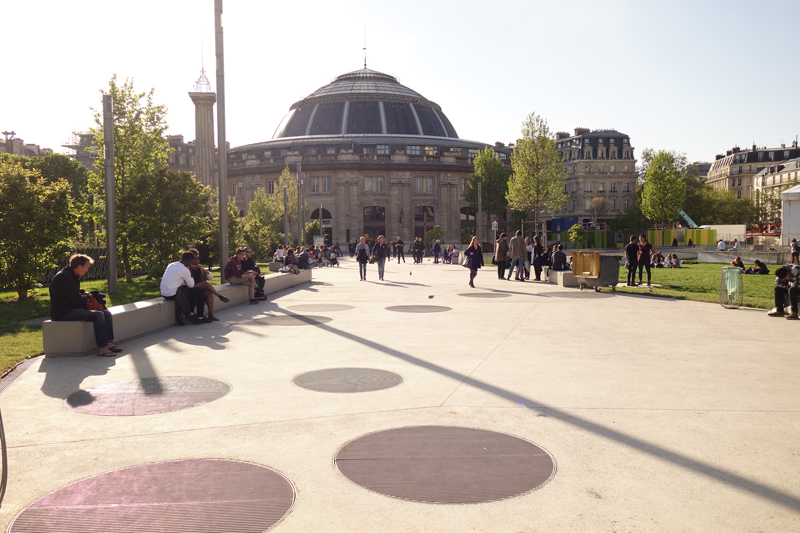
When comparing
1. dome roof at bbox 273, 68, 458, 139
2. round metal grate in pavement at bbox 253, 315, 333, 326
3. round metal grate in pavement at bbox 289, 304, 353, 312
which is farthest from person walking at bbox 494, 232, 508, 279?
dome roof at bbox 273, 68, 458, 139

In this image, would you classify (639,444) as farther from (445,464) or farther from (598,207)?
(598,207)

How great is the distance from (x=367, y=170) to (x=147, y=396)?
3095 inches

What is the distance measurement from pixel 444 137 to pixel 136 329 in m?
87.5

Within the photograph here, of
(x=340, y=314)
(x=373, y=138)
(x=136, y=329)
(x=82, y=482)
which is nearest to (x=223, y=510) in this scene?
(x=82, y=482)

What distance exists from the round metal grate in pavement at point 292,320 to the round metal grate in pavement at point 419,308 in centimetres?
206

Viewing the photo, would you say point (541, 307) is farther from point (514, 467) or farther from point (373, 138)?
point (373, 138)

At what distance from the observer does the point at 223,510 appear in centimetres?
352

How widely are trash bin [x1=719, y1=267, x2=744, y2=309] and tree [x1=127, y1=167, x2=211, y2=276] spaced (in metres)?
16.9

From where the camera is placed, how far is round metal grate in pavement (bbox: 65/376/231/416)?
5664 mm

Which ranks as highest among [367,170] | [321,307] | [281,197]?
[367,170]

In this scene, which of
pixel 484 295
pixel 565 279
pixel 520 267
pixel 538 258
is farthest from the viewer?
pixel 520 267

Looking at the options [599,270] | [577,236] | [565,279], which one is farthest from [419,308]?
[577,236]

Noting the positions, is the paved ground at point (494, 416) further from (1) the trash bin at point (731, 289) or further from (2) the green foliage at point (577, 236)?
(2) the green foliage at point (577, 236)

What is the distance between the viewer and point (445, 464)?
425 centimetres
